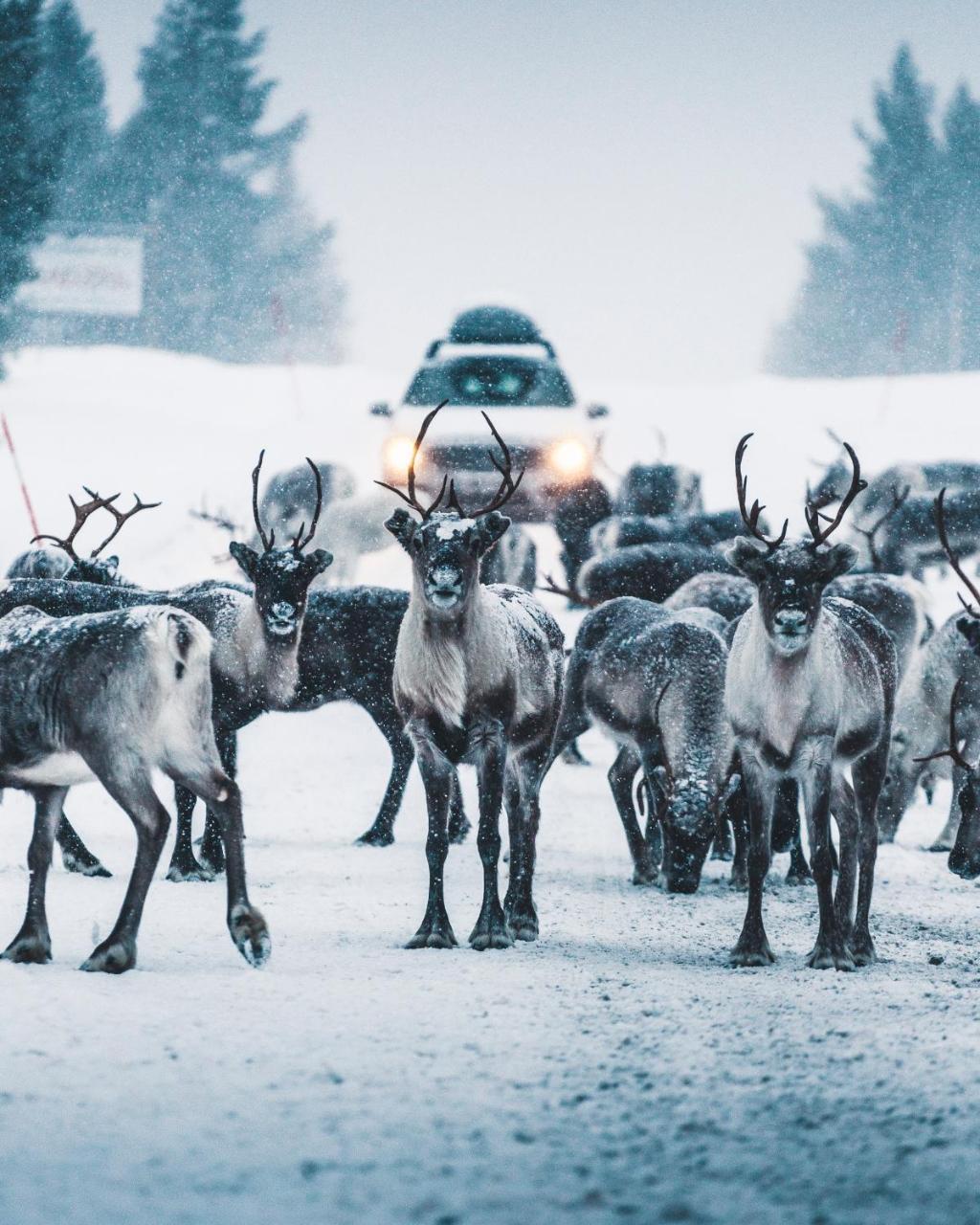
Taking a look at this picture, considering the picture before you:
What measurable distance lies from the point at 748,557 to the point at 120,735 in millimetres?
2249

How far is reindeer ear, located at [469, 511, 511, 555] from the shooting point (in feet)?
19.4

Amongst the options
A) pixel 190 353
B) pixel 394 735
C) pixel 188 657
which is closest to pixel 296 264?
pixel 190 353

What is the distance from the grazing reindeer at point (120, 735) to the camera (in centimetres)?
505

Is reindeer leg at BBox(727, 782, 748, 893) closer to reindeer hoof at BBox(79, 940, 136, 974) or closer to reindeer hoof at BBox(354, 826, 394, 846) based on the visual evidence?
reindeer hoof at BBox(354, 826, 394, 846)

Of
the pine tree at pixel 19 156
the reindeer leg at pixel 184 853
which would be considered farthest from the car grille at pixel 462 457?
the pine tree at pixel 19 156

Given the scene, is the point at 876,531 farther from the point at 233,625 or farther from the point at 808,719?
the point at 808,719

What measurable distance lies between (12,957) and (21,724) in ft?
2.32

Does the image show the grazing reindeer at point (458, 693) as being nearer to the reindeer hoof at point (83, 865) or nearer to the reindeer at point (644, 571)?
the reindeer hoof at point (83, 865)

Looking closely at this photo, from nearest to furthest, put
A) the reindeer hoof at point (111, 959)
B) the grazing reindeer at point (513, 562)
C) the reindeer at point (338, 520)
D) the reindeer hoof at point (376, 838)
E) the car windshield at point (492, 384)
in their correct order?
1. the reindeer hoof at point (111, 959)
2. the reindeer hoof at point (376, 838)
3. the grazing reindeer at point (513, 562)
4. the car windshield at point (492, 384)
5. the reindeer at point (338, 520)

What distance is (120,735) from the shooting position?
5.05 meters

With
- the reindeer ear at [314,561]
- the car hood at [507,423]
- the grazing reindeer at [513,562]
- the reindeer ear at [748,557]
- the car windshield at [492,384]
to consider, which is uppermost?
the car windshield at [492,384]

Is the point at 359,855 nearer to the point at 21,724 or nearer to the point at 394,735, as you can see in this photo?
the point at 394,735

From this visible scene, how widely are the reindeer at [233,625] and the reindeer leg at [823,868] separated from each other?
238 centimetres

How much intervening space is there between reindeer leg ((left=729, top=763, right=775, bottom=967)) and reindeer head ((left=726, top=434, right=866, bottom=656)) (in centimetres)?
48
